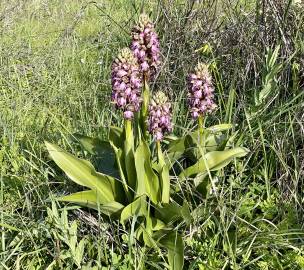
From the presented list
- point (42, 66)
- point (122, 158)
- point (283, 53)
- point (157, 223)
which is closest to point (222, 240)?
point (157, 223)

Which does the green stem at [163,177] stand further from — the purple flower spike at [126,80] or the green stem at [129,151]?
the purple flower spike at [126,80]

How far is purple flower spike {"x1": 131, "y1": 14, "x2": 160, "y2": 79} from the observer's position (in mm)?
1901

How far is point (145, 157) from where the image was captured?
1936mm

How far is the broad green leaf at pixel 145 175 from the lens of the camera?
191cm

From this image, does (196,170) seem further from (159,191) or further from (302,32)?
(302,32)

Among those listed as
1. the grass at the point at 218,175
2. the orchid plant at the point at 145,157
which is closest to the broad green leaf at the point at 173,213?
the orchid plant at the point at 145,157

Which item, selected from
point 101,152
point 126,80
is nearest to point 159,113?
point 126,80

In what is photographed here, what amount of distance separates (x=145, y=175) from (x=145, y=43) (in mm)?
533

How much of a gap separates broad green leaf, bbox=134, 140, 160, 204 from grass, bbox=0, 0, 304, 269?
19 centimetres

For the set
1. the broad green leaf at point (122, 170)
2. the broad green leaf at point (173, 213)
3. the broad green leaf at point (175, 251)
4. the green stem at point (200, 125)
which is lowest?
the broad green leaf at point (175, 251)

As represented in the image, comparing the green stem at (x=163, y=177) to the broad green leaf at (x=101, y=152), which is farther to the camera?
the broad green leaf at (x=101, y=152)

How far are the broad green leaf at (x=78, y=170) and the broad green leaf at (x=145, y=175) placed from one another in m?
0.15

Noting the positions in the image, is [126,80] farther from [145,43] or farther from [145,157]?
[145,157]

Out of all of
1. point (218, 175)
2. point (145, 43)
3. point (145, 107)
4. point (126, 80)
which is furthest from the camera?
point (218, 175)
